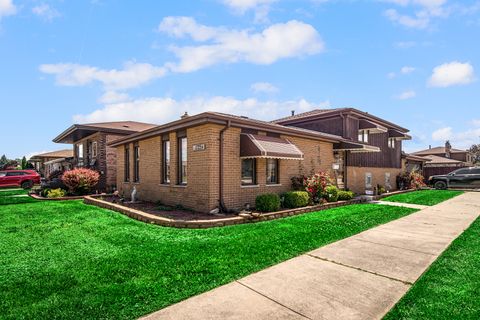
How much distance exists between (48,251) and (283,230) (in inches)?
217

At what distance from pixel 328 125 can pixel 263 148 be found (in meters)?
9.77

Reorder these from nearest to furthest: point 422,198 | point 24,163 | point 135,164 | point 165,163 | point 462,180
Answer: point 165,163, point 135,164, point 422,198, point 462,180, point 24,163

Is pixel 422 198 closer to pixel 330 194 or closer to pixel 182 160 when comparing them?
pixel 330 194

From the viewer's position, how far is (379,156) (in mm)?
21797

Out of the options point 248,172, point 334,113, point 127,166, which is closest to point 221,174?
point 248,172

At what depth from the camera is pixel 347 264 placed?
5.21m

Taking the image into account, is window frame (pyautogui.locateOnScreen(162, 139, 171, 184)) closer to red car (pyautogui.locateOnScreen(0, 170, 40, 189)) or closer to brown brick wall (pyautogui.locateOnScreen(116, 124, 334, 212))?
brown brick wall (pyautogui.locateOnScreen(116, 124, 334, 212))

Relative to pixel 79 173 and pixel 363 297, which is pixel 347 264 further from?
pixel 79 173

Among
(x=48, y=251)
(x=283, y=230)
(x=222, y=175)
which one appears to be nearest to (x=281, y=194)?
(x=222, y=175)

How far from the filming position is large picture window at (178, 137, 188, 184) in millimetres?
11500

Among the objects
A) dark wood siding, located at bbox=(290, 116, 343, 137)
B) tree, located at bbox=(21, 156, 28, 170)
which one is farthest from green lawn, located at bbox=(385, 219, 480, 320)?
tree, located at bbox=(21, 156, 28, 170)

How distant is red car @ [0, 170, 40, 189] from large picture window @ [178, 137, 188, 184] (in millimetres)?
20651

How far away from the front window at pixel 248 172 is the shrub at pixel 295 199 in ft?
5.07

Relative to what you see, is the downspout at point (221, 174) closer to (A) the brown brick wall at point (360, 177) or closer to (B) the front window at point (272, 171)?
(B) the front window at point (272, 171)
